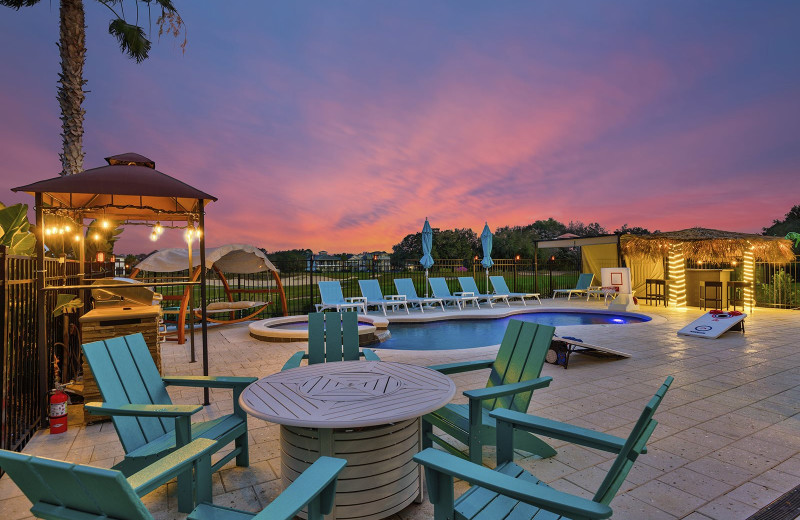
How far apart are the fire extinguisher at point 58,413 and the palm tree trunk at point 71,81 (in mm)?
5550

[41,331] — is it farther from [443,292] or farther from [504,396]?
[443,292]

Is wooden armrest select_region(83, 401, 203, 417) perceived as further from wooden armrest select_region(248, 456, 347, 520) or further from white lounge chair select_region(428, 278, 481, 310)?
white lounge chair select_region(428, 278, 481, 310)

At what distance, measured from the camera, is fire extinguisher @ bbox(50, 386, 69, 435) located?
3162 millimetres

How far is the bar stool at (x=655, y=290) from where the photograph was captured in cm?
1293

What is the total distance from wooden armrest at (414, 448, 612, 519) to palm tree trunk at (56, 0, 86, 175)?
846 centimetres

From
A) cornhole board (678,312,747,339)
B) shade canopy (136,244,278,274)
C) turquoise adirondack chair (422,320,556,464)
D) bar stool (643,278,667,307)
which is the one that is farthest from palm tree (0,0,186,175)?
bar stool (643,278,667,307)

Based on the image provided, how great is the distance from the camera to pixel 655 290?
1413 centimetres

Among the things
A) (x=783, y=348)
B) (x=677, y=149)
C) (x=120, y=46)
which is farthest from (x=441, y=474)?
(x=677, y=149)

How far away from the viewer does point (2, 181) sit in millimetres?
11203

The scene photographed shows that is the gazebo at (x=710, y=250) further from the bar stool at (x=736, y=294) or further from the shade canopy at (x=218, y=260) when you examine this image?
the shade canopy at (x=218, y=260)

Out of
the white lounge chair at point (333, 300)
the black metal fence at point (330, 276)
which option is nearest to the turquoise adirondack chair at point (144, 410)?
the black metal fence at point (330, 276)

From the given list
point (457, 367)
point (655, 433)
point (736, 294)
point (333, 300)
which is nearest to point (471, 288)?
point (333, 300)

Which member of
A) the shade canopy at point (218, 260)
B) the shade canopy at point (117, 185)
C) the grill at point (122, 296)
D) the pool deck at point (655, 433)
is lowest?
the pool deck at point (655, 433)

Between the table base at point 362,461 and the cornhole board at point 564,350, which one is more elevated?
the table base at point 362,461
